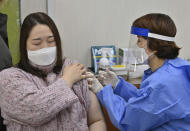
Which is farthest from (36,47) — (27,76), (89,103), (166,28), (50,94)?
(166,28)

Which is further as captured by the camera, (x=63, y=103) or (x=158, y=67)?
(x=158, y=67)

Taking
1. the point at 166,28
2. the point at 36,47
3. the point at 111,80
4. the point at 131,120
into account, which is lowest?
the point at 131,120

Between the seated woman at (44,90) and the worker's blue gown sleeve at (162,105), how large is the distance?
189 mm

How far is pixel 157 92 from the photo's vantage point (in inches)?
47.3

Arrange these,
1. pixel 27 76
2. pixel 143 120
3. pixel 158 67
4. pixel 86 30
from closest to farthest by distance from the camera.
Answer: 1. pixel 27 76
2. pixel 143 120
3. pixel 158 67
4. pixel 86 30

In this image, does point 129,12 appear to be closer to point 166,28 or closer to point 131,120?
point 166,28

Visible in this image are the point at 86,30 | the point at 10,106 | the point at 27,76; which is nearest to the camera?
the point at 10,106

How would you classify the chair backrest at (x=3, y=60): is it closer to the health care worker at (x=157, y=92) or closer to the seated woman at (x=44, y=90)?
the seated woman at (x=44, y=90)

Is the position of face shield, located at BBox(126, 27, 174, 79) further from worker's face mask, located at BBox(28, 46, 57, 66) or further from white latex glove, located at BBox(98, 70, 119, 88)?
worker's face mask, located at BBox(28, 46, 57, 66)

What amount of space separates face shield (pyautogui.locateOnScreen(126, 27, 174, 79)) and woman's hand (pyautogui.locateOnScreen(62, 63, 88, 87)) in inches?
20.0

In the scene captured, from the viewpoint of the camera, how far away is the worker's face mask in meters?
1.14

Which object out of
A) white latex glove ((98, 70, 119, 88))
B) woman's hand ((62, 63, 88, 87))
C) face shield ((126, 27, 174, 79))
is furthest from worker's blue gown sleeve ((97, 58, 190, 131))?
white latex glove ((98, 70, 119, 88))

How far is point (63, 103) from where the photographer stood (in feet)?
3.33

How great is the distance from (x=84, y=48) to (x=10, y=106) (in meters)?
1.59
